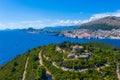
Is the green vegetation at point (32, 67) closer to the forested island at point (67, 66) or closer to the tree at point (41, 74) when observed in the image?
the forested island at point (67, 66)

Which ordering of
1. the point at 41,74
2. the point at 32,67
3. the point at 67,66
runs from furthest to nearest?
the point at 32,67, the point at 67,66, the point at 41,74

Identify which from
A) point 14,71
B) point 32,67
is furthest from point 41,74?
point 14,71

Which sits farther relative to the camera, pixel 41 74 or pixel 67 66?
pixel 67 66

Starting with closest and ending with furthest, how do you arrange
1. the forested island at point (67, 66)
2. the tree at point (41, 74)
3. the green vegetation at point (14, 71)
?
1. the tree at point (41, 74)
2. the forested island at point (67, 66)
3. the green vegetation at point (14, 71)

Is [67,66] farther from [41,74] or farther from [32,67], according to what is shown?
[32,67]

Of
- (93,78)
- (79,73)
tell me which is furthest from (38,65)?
(93,78)

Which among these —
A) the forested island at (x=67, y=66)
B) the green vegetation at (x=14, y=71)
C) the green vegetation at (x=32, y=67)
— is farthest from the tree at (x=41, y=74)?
the green vegetation at (x=14, y=71)

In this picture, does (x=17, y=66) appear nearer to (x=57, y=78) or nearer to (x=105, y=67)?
(x=57, y=78)

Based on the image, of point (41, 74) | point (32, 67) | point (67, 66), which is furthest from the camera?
point (32, 67)

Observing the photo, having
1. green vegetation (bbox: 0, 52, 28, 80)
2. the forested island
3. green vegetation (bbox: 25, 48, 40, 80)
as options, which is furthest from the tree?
green vegetation (bbox: 0, 52, 28, 80)
